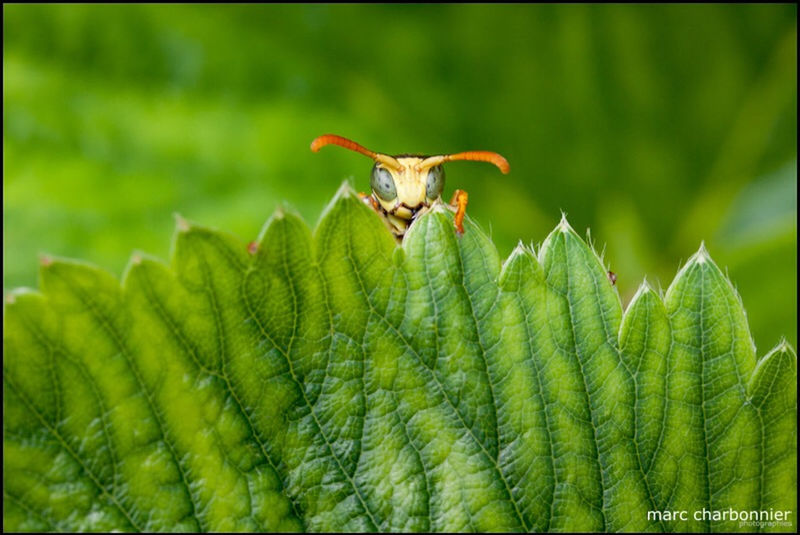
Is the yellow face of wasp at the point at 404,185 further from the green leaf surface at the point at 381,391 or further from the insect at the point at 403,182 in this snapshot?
the green leaf surface at the point at 381,391

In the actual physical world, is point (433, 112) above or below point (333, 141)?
above

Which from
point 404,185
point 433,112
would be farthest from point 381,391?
point 433,112

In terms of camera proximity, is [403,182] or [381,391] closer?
[381,391]

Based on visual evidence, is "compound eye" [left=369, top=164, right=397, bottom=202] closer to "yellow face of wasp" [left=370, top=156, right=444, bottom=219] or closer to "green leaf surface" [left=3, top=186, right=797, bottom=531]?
"yellow face of wasp" [left=370, top=156, right=444, bottom=219]

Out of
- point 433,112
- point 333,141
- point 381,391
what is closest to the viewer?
point 381,391

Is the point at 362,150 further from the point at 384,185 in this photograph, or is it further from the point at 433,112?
the point at 433,112

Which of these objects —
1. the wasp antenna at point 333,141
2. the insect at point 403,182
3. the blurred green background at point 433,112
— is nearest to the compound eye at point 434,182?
the insect at point 403,182

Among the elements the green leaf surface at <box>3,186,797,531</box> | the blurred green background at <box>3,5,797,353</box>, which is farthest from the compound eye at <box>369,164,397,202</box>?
the blurred green background at <box>3,5,797,353</box>
